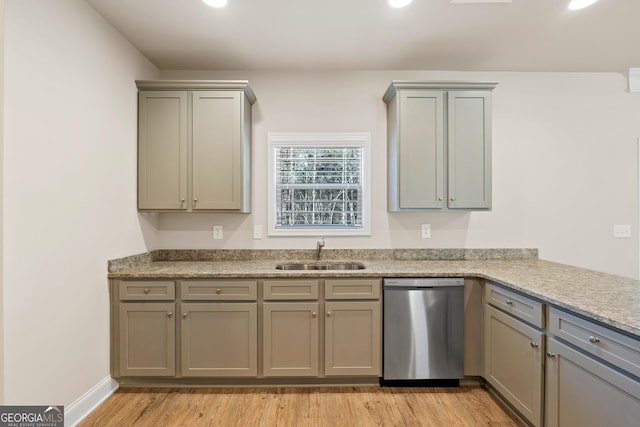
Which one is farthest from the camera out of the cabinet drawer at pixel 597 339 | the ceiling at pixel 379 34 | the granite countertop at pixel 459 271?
the ceiling at pixel 379 34

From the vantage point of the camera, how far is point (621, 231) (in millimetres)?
3123

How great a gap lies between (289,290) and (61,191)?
5.21 feet

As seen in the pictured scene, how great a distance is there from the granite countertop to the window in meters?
0.28

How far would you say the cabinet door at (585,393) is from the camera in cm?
136

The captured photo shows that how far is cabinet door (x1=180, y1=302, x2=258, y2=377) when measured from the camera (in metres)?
2.47

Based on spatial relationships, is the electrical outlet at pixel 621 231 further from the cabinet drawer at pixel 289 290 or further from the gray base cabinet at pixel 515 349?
the cabinet drawer at pixel 289 290

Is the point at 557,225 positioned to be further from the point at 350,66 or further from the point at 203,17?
the point at 203,17

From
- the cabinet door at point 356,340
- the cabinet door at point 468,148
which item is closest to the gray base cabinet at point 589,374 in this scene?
the cabinet door at point 356,340

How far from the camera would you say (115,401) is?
2.35 m

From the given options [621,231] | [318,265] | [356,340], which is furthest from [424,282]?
[621,231]

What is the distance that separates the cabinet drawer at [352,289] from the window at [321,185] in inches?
28.4

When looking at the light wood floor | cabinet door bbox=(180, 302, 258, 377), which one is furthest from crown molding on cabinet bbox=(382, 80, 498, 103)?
the light wood floor

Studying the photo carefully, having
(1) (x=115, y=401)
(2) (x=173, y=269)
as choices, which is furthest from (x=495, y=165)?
(1) (x=115, y=401)

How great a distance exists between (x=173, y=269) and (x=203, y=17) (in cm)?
188
